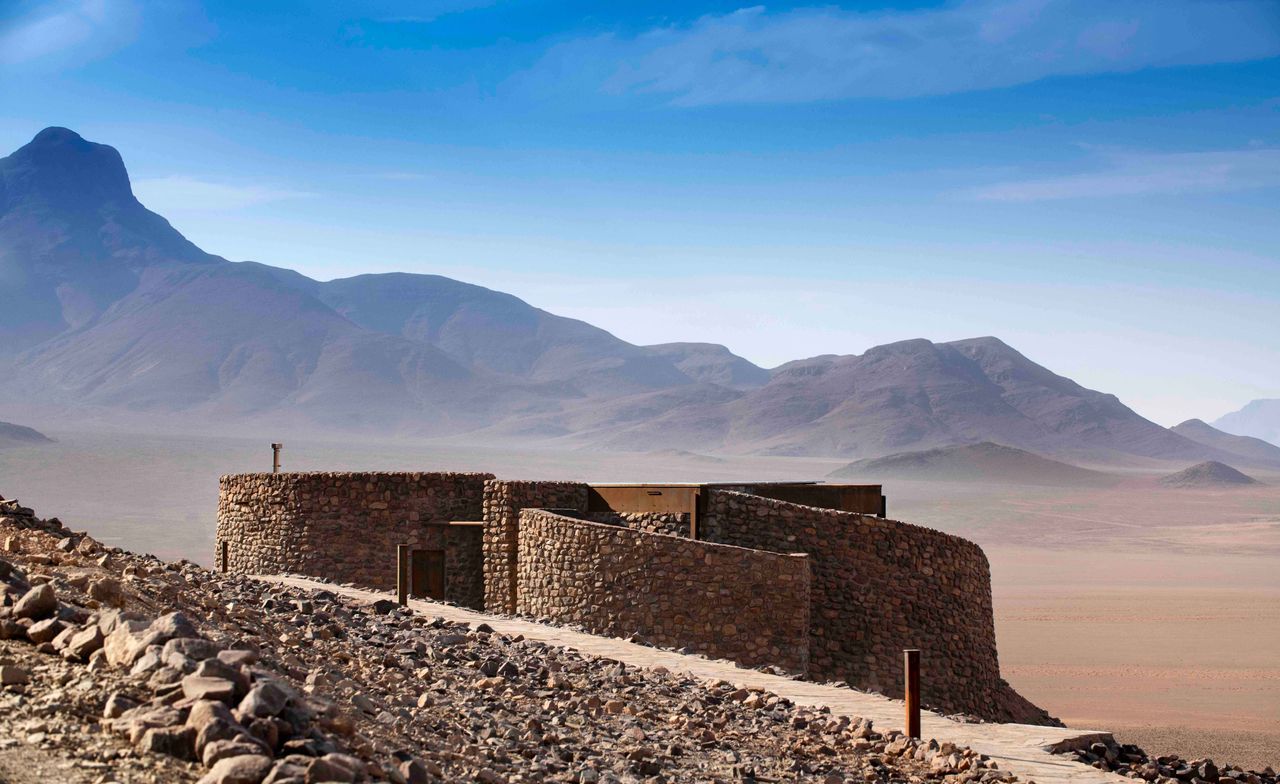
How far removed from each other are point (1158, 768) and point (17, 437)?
113 meters

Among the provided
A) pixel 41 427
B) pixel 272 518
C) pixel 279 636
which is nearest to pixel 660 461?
pixel 41 427

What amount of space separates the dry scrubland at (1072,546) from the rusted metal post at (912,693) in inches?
403

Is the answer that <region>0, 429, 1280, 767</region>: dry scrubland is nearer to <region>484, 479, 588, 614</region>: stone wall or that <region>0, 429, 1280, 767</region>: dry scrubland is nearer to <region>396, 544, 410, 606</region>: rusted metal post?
<region>484, 479, 588, 614</region>: stone wall

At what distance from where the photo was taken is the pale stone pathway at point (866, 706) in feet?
38.2

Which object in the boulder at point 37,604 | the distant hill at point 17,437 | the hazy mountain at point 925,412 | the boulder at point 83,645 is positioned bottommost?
the boulder at point 83,645

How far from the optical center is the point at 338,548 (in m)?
20.8

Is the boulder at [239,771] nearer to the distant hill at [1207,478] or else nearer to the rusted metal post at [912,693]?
the rusted metal post at [912,693]

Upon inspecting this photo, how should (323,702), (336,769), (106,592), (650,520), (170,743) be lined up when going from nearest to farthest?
(336,769), (170,743), (323,702), (106,592), (650,520)

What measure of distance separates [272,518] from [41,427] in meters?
135

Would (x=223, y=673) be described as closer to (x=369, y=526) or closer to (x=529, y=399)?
(x=369, y=526)

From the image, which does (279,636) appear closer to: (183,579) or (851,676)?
(183,579)

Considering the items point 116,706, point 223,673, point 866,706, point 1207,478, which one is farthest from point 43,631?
point 1207,478

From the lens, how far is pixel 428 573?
20.8 metres

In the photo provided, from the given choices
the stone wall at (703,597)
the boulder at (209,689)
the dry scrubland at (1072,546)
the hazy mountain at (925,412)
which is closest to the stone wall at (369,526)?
the stone wall at (703,597)
